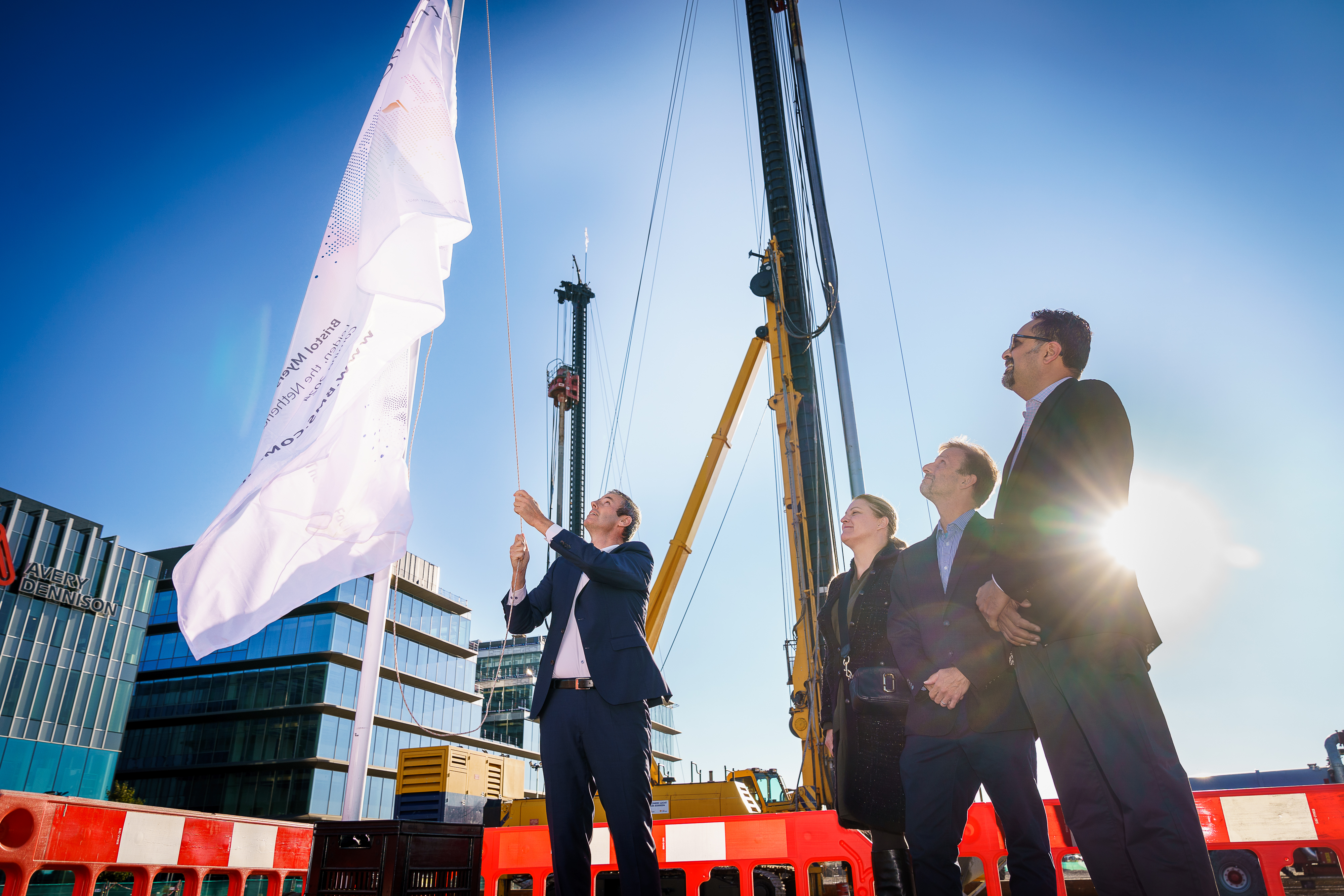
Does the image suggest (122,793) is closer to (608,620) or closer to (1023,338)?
(608,620)

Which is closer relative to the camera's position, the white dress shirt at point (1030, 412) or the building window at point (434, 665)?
the white dress shirt at point (1030, 412)

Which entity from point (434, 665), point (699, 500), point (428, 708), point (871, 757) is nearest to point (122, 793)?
point (428, 708)

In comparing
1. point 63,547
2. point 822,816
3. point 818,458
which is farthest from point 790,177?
point 63,547

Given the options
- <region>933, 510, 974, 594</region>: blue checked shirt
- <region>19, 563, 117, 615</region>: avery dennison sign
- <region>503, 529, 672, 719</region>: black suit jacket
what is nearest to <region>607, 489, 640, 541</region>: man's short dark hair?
<region>503, 529, 672, 719</region>: black suit jacket

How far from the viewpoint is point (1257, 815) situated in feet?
12.2

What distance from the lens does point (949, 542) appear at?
2.81 meters

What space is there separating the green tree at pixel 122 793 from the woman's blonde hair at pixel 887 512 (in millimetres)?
Answer: 46692

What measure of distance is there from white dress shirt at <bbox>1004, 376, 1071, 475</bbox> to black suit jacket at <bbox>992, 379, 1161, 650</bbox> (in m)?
0.04

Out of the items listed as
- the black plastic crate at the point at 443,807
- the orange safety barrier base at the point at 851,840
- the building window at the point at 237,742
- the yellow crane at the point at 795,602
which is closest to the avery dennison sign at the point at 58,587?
the building window at the point at 237,742

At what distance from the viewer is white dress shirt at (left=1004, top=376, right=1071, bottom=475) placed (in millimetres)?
2119

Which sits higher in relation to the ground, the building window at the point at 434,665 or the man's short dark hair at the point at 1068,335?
the building window at the point at 434,665

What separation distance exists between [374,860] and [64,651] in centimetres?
4407

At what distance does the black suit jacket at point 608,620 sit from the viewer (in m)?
2.66

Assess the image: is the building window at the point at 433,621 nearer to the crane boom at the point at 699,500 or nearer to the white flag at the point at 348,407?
the crane boom at the point at 699,500
